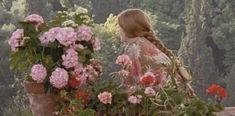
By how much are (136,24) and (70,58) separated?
0.61 m

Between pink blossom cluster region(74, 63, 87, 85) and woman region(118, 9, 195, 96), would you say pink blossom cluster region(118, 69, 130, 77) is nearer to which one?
woman region(118, 9, 195, 96)

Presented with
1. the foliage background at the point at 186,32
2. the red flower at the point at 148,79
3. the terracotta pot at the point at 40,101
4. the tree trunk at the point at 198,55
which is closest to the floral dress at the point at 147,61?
Result: the red flower at the point at 148,79

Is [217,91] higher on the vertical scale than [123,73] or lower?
lower

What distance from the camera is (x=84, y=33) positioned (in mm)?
3150

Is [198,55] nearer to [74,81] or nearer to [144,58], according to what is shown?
[144,58]

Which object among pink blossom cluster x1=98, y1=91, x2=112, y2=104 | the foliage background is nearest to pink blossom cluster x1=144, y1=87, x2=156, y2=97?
pink blossom cluster x1=98, y1=91, x2=112, y2=104

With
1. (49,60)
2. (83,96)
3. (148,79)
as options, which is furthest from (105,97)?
(49,60)

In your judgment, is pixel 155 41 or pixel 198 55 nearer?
pixel 155 41

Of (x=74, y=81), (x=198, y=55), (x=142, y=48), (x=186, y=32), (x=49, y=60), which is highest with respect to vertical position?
(x=186, y=32)

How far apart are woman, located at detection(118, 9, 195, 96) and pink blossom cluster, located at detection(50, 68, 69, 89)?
42cm

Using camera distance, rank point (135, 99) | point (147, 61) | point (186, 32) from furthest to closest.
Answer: point (186, 32)
point (147, 61)
point (135, 99)

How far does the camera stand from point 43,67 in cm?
304

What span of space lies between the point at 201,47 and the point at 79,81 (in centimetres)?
2466

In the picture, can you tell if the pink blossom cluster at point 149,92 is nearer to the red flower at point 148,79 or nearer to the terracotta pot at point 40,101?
the red flower at point 148,79
